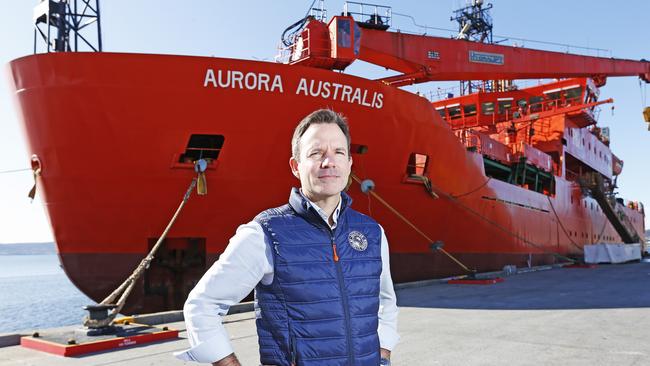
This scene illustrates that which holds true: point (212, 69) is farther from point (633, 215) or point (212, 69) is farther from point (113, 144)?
point (633, 215)

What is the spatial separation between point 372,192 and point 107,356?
6.37 meters

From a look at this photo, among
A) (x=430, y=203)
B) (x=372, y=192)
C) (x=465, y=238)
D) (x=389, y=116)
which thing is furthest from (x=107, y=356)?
(x=465, y=238)

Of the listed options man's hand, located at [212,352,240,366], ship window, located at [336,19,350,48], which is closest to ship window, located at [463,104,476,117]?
ship window, located at [336,19,350,48]

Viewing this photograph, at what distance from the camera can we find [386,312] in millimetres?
2283

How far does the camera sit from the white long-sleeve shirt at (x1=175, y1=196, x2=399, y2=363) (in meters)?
1.79

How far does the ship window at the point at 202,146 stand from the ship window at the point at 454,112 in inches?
589

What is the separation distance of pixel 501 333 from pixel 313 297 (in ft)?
15.5

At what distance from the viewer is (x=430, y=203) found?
12102 millimetres

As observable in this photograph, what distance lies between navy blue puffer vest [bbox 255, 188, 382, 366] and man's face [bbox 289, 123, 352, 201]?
8cm

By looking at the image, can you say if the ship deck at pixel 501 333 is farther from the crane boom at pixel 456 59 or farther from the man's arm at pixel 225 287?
the crane boom at pixel 456 59

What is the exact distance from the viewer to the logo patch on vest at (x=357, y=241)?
2033 millimetres

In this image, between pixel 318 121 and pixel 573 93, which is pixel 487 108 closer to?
pixel 573 93

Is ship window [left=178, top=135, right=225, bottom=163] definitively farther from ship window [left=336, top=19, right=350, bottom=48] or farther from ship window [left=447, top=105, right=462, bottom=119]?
ship window [left=447, top=105, right=462, bottom=119]

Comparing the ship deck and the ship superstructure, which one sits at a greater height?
the ship superstructure
